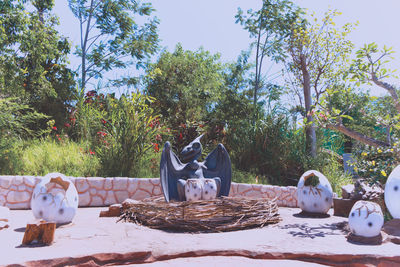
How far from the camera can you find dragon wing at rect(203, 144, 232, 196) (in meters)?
5.73

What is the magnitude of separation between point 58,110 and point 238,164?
23.0 feet

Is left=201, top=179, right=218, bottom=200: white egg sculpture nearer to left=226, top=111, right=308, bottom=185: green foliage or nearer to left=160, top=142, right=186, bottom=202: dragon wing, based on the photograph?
left=160, top=142, right=186, bottom=202: dragon wing

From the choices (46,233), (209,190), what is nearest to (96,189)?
(209,190)

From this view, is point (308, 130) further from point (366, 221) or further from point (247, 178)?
point (366, 221)

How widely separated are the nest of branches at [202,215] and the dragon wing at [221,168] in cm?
75

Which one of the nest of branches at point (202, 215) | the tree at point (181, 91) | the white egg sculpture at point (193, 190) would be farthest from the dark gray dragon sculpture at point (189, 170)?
the tree at point (181, 91)

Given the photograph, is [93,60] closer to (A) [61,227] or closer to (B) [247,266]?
(A) [61,227]

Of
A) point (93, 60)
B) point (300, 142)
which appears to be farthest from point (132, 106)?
point (93, 60)

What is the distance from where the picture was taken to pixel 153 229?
4570 mm

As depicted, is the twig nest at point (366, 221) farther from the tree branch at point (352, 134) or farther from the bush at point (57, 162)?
the bush at point (57, 162)

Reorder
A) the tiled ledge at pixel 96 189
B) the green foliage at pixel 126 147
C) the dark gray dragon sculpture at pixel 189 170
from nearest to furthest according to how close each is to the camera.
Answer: the dark gray dragon sculpture at pixel 189 170, the tiled ledge at pixel 96 189, the green foliage at pixel 126 147

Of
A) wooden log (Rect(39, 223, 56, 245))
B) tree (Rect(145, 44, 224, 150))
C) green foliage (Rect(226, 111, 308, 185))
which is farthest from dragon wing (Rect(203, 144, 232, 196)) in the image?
tree (Rect(145, 44, 224, 150))

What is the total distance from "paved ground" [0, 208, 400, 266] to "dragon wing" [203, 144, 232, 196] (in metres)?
1.30

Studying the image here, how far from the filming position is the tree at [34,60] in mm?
8844
